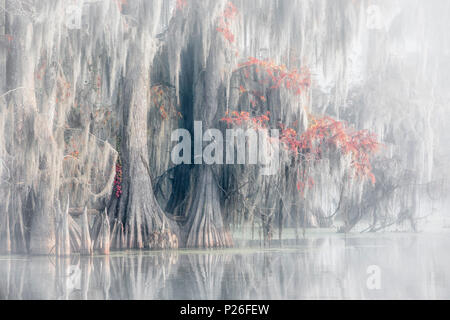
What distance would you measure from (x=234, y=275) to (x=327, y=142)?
18.2 ft

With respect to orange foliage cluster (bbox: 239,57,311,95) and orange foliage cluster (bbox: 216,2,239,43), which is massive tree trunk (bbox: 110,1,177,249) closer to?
orange foliage cluster (bbox: 216,2,239,43)

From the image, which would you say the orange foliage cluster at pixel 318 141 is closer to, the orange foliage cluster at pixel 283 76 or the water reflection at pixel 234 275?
the orange foliage cluster at pixel 283 76

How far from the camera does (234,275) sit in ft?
32.9

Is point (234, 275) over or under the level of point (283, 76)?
under

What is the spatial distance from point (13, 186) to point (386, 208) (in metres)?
10.0

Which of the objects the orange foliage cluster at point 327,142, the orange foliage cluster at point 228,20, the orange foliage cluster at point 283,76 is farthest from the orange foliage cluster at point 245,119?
the orange foliage cluster at point 228,20

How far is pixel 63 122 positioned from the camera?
12906 millimetres

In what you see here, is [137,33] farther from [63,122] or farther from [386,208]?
[386,208]

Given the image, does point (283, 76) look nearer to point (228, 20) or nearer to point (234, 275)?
point (228, 20)

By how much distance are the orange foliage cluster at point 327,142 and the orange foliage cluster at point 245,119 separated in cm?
52

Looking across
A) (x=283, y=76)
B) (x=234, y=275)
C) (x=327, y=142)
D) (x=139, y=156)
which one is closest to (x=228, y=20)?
(x=283, y=76)

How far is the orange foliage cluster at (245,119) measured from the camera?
1382 centimetres

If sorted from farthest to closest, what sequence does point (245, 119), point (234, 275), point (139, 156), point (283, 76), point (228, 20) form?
point (228, 20), point (283, 76), point (139, 156), point (245, 119), point (234, 275)

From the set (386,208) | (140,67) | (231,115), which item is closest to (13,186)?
(140,67)
